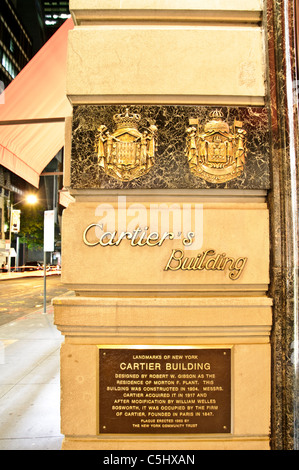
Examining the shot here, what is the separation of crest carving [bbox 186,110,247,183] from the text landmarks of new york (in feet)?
2.15

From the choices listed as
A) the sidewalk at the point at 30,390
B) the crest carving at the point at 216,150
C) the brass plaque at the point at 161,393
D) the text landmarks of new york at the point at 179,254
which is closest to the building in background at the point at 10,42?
the sidewalk at the point at 30,390

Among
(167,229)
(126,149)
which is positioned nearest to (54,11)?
(126,149)

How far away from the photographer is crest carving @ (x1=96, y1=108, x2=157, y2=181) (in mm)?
3035

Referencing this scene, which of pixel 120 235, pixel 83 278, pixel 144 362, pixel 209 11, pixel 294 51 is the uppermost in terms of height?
pixel 209 11

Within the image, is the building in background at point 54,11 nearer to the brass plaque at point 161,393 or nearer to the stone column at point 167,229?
the stone column at point 167,229

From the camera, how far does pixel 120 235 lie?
295 centimetres

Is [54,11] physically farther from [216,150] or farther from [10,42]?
[216,150]

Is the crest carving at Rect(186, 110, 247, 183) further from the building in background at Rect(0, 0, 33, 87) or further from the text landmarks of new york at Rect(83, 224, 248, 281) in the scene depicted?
the building in background at Rect(0, 0, 33, 87)

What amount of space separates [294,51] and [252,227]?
178cm

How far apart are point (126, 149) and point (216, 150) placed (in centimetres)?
88

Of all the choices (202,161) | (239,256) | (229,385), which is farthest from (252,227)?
(229,385)

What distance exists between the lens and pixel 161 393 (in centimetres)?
289

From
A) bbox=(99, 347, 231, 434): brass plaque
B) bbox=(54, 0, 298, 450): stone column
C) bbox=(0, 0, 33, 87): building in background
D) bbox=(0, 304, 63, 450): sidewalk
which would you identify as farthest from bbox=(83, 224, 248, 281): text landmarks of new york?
bbox=(0, 0, 33, 87): building in background

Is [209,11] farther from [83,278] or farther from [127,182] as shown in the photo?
[83,278]
